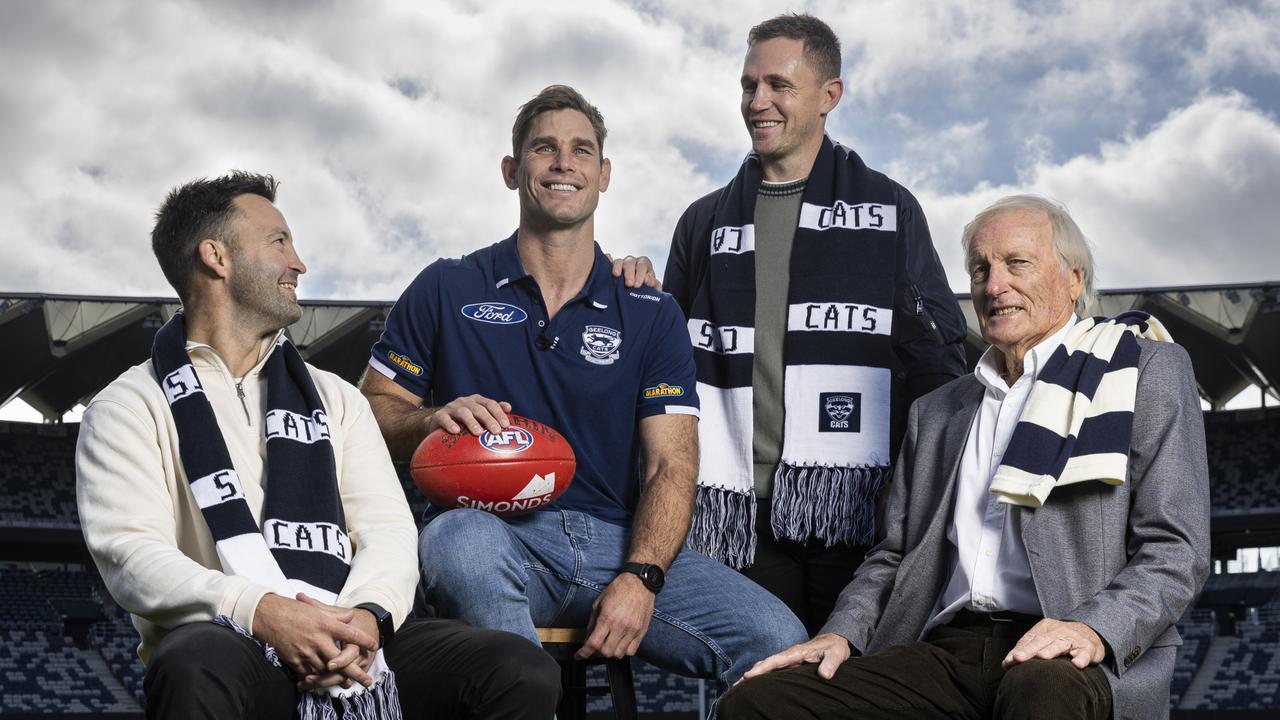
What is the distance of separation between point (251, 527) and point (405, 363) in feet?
3.17

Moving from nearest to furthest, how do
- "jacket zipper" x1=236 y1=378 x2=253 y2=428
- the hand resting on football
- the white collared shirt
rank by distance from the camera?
the white collared shirt
"jacket zipper" x1=236 y1=378 x2=253 y2=428
the hand resting on football

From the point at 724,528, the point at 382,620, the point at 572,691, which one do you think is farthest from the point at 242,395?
the point at 724,528

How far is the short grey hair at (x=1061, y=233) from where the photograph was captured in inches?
121

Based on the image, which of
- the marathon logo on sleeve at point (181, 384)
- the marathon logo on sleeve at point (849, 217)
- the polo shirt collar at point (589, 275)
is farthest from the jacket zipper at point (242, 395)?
the marathon logo on sleeve at point (849, 217)

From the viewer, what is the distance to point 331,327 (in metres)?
25.1

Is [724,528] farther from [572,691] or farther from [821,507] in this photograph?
[572,691]

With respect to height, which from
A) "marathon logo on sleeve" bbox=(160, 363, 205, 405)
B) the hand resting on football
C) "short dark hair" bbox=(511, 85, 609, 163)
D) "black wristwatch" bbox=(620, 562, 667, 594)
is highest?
"short dark hair" bbox=(511, 85, 609, 163)

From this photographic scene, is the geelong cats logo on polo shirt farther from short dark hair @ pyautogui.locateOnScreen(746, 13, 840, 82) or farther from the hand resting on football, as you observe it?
short dark hair @ pyautogui.locateOnScreen(746, 13, 840, 82)

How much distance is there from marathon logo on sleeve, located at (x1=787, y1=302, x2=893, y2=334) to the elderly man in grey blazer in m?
0.93

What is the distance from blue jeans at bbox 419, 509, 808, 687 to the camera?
3229mm

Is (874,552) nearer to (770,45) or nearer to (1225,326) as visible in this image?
(770,45)

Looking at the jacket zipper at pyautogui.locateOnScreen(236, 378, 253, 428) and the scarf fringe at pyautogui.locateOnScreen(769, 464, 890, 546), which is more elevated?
the jacket zipper at pyautogui.locateOnScreen(236, 378, 253, 428)

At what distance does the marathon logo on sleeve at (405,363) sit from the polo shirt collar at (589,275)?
0.35 meters

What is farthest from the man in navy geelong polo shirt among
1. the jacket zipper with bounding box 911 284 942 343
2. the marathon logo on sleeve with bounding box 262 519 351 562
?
the jacket zipper with bounding box 911 284 942 343
